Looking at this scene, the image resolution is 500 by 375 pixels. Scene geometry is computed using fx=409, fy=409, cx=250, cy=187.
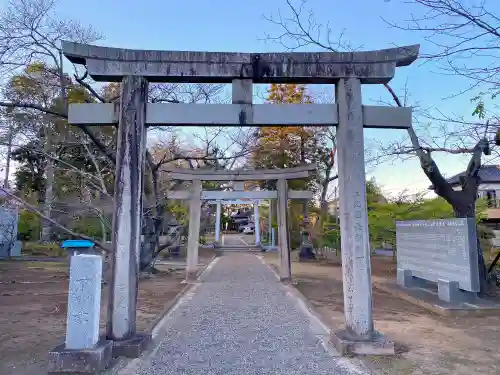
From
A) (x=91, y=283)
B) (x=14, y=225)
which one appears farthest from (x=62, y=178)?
(x=91, y=283)

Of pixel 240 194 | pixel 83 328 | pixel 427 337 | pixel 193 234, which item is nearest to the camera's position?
pixel 83 328

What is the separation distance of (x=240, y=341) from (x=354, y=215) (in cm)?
240

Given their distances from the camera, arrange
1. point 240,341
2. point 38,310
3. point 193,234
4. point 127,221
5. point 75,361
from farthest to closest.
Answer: point 193,234 → point 38,310 → point 240,341 → point 127,221 → point 75,361

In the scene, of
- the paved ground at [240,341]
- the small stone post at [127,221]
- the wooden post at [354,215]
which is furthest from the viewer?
the wooden post at [354,215]

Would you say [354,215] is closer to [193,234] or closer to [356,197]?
[356,197]

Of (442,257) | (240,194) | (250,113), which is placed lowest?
(442,257)

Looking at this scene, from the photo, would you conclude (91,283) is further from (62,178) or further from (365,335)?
(62,178)

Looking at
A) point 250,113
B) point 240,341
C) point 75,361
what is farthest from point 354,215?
point 75,361

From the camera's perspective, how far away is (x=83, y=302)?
447cm

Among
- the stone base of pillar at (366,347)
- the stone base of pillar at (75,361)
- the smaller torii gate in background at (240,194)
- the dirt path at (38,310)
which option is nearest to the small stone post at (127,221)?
the stone base of pillar at (75,361)

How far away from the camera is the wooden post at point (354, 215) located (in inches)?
201

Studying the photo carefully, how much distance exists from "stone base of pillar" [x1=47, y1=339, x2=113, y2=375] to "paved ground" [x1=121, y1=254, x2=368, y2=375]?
0.34 m

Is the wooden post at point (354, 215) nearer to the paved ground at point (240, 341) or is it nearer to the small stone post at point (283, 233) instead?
the paved ground at point (240, 341)

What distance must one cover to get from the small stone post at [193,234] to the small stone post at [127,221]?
303 inches
